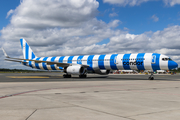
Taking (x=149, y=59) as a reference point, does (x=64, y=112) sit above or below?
below

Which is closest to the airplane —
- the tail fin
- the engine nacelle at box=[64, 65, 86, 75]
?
the engine nacelle at box=[64, 65, 86, 75]

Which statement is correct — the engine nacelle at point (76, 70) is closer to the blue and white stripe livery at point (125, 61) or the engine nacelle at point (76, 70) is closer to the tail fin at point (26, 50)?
the blue and white stripe livery at point (125, 61)

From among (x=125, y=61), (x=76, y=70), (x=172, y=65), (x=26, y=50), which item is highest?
(x=26, y=50)

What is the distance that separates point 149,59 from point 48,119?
2416 cm

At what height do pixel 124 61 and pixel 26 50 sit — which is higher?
pixel 26 50

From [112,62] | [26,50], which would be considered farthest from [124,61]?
[26,50]

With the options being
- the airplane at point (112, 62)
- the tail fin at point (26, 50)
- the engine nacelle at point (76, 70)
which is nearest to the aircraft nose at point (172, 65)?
the airplane at point (112, 62)

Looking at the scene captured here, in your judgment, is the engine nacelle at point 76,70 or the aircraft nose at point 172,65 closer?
the aircraft nose at point 172,65

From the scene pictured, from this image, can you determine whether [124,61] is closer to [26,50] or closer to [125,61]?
[125,61]

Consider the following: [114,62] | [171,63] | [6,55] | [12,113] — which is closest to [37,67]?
[6,55]

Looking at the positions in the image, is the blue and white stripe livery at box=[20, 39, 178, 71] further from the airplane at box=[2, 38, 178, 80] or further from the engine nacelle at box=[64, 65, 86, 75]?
the engine nacelle at box=[64, 65, 86, 75]

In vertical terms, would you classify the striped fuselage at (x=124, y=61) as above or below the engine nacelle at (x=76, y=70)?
above

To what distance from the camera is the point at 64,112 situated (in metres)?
6.25

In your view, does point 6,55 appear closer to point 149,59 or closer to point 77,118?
point 149,59
